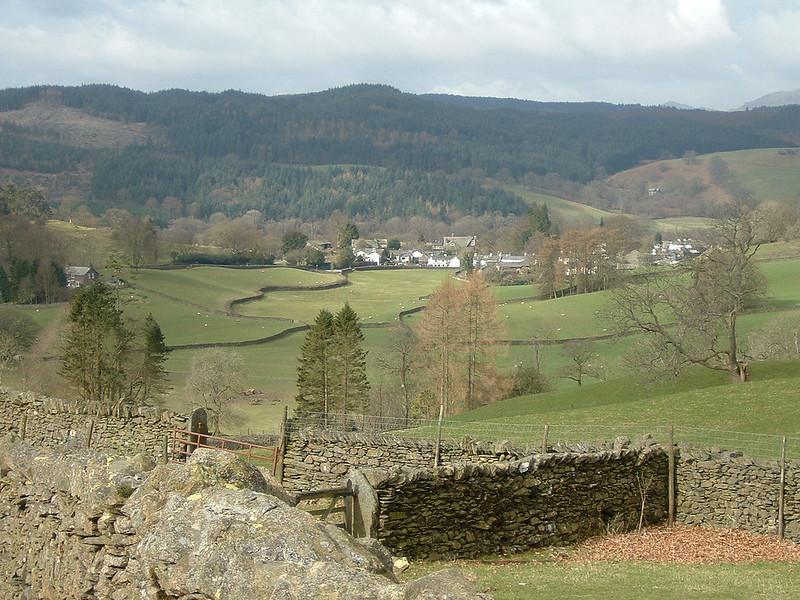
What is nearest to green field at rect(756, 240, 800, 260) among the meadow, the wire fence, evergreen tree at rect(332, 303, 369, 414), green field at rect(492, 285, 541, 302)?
the meadow

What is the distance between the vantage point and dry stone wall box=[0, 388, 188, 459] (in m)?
23.8

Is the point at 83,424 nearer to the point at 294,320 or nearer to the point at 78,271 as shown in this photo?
the point at 294,320

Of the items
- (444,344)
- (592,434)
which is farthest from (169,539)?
(444,344)

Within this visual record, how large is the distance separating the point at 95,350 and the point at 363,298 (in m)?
80.5

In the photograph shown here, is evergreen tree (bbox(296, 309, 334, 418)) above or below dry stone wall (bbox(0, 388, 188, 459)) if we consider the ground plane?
below

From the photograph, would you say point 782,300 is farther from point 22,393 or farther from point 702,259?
point 22,393

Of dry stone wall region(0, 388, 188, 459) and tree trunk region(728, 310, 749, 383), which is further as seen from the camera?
tree trunk region(728, 310, 749, 383)

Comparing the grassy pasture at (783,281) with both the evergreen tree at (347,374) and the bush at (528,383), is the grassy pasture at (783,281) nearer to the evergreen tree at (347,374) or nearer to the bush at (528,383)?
the bush at (528,383)

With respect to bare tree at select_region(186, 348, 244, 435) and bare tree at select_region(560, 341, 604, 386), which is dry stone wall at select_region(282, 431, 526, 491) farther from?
bare tree at select_region(560, 341, 604, 386)

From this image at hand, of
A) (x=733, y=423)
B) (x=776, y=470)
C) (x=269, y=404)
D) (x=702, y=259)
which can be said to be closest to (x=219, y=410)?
(x=269, y=404)

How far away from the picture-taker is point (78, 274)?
342 ft

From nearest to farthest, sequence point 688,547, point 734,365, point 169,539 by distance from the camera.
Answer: point 169,539
point 688,547
point 734,365

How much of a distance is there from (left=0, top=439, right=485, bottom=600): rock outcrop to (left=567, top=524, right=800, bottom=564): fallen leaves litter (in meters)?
9.85

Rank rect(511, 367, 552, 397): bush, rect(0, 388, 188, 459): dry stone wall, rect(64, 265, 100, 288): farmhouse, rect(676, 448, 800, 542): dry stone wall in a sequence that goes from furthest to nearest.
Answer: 1. rect(64, 265, 100, 288): farmhouse
2. rect(511, 367, 552, 397): bush
3. rect(0, 388, 188, 459): dry stone wall
4. rect(676, 448, 800, 542): dry stone wall
